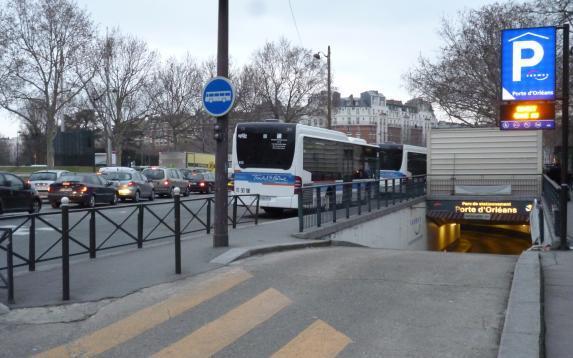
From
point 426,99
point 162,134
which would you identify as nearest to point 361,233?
point 426,99

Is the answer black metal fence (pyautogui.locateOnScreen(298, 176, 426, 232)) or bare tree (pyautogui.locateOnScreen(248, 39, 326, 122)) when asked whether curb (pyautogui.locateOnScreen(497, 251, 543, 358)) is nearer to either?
black metal fence (pyautogui.locateOnScreen(298, 176, 426, 232))

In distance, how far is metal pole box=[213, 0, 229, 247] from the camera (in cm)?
1062

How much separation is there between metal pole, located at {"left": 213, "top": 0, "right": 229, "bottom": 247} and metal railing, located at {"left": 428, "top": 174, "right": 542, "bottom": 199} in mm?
16330

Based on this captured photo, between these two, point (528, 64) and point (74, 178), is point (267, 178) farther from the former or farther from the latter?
point (74, 178)

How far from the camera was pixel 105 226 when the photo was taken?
34.8ft

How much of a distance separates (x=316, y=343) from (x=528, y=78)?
434 inches

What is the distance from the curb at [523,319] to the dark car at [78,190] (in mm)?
19150

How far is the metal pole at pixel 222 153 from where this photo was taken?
1062 cm

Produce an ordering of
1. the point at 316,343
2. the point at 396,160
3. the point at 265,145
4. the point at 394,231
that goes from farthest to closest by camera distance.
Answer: the point at 396,160, the point at 394,231, the point at 265,145, the point at 316,343

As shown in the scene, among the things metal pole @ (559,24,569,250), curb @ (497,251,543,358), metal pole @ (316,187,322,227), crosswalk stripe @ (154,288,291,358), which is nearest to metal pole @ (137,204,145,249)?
crosswalk stripe @ (154,288,291,358)

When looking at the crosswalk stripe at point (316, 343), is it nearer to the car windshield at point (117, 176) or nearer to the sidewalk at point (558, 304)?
the sidewalk at point (558, 304)

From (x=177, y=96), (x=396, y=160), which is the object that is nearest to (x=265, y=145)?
(x=396, y=160)

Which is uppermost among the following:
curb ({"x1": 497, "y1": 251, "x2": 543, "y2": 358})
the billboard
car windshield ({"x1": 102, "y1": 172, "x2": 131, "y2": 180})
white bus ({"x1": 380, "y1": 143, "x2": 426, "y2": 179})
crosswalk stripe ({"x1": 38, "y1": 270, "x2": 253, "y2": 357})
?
the billboard

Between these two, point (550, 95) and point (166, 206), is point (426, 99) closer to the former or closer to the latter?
point (550, 95)
